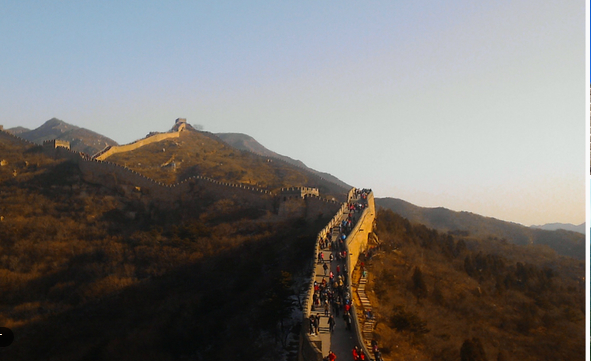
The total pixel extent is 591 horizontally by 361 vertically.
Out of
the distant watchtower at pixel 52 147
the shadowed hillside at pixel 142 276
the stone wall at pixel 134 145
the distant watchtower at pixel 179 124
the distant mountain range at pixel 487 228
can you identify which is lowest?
the shadowed hillside at pixel 142 276

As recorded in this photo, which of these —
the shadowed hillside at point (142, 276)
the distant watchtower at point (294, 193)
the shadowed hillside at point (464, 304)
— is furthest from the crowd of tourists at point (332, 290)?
the distant watchtower at point (294, 193)

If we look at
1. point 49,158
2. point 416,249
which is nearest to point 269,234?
point 416,249

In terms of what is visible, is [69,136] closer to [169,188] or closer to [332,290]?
[169,188]

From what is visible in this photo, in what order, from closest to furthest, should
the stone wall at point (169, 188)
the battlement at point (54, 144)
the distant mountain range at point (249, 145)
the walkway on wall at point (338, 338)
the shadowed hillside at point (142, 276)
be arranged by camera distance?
the walkway on wall at point (338, 338) → the shadowed hillside at point (142, 276) → the stone wall at point (169, 188) → the battlement at point (54, 144) → the distant mountain range at point (249, 145)

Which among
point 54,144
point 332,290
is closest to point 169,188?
point 54,144

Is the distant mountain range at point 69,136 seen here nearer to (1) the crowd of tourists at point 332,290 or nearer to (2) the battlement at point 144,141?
(2) the battlement at point 144,141

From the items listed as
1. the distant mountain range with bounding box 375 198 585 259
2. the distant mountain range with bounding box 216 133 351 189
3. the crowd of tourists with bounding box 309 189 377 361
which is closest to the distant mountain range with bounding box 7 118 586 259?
the distant mountain range with bounding box 375 198 585 259

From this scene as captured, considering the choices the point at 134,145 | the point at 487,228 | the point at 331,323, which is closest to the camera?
the point at 331,323
